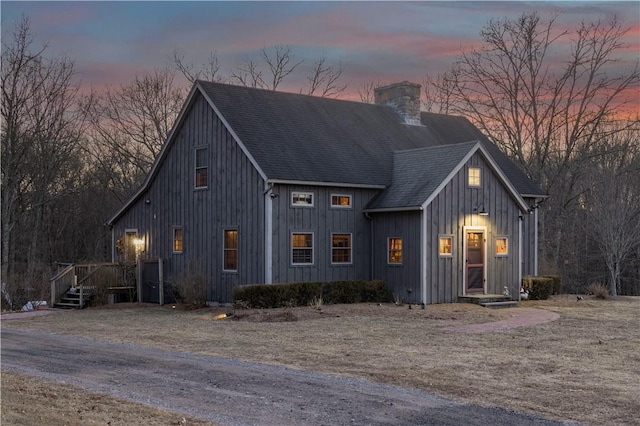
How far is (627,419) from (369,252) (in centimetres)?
1707

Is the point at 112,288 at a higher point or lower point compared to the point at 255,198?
lower

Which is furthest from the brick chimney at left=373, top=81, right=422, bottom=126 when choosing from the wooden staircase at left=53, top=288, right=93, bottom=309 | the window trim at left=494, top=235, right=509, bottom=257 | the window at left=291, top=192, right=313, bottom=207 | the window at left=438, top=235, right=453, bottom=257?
the wooden staircase at left=53, top=288, right=93, bottom=309

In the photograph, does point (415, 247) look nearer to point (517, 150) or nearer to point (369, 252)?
point (369, 252)

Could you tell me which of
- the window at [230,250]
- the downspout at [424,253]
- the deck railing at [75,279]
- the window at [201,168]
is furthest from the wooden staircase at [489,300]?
the deck railing at [75,279]

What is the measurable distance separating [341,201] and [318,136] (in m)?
3.00

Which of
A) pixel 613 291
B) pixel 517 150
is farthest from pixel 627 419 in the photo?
pixel 517 150

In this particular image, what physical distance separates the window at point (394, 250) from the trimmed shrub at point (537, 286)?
550cm

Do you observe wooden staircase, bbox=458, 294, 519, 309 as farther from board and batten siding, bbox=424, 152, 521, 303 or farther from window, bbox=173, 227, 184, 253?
window, bbox=173, 227, 184, 253

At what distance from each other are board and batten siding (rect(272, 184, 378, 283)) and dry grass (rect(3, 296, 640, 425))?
219 centimetres

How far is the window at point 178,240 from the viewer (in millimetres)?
26859

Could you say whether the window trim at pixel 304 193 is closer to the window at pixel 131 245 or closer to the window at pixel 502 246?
the window at pixel 502 246

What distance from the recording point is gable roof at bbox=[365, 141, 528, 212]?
24.3m

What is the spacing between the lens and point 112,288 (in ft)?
86.9

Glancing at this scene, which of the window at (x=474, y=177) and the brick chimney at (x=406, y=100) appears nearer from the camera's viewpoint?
the window at (x=474, y=177)
